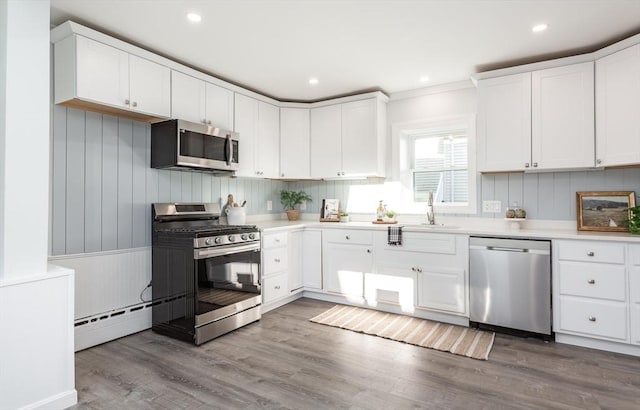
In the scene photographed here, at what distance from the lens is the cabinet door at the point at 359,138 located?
421 cm

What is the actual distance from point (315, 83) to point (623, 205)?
317 cm

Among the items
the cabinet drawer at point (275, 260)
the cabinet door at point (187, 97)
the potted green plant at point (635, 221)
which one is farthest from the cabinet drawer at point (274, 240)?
the potted green plant at point (635, 221)

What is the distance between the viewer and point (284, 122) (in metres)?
4.61

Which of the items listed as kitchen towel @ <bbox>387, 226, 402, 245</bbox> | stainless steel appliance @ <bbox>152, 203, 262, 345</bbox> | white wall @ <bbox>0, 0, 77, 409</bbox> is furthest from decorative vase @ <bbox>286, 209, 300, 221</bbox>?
white wall @ <bbox>0, 0, 77, 409</bbox>

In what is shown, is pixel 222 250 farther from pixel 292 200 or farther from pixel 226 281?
pixel 292 200

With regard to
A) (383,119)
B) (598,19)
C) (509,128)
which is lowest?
(509,128)

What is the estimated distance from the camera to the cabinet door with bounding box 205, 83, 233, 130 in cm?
360

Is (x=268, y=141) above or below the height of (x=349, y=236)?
above

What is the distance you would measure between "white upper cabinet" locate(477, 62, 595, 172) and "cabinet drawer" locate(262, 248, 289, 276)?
2.24 meters

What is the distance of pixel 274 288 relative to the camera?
150 inches

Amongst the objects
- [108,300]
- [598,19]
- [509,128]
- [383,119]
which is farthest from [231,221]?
[598,19]

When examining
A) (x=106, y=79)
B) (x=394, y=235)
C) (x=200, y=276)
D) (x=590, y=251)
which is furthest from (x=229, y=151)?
(x=590, y=251)

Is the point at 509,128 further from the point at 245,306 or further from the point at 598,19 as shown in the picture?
the point at 245,306

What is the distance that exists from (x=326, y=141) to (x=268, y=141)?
725mm
